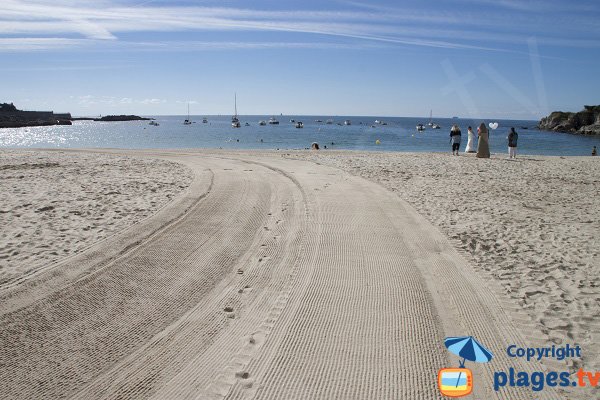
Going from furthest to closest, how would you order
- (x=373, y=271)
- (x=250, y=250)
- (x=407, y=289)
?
1. (x=250, y=250)
2. (x=373, y=271)
3. (x=407, y=289)

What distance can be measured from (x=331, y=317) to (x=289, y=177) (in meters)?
10.5

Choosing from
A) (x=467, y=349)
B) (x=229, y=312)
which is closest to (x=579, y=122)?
(x=467, y=349)

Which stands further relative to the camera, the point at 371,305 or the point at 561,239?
the point at 561,239

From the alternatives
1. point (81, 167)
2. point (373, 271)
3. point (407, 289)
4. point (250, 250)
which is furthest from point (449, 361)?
point (81, 167)

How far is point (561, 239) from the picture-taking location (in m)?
8.10

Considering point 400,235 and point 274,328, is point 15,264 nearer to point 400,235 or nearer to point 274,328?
point 274,328

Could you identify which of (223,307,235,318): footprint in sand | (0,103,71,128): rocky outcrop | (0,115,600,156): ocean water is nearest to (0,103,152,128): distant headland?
(0,103,71,128): rocky outcrop

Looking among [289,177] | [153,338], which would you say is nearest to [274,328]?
[153,338]

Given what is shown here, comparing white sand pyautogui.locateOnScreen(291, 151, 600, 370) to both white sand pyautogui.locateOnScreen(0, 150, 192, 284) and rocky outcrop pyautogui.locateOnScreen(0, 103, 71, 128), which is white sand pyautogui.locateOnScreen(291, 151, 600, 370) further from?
rocky outcrop pyautogui.locateOnScreen(0, 103, 71, 128)

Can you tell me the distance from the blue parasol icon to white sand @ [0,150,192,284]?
571 cm

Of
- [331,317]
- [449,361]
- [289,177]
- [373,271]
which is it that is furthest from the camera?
[289,177]

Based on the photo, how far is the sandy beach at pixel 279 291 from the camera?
12.1 feet

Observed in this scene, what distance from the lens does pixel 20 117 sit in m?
120

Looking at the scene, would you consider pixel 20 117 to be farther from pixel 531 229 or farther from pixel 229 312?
pixel 531 229
